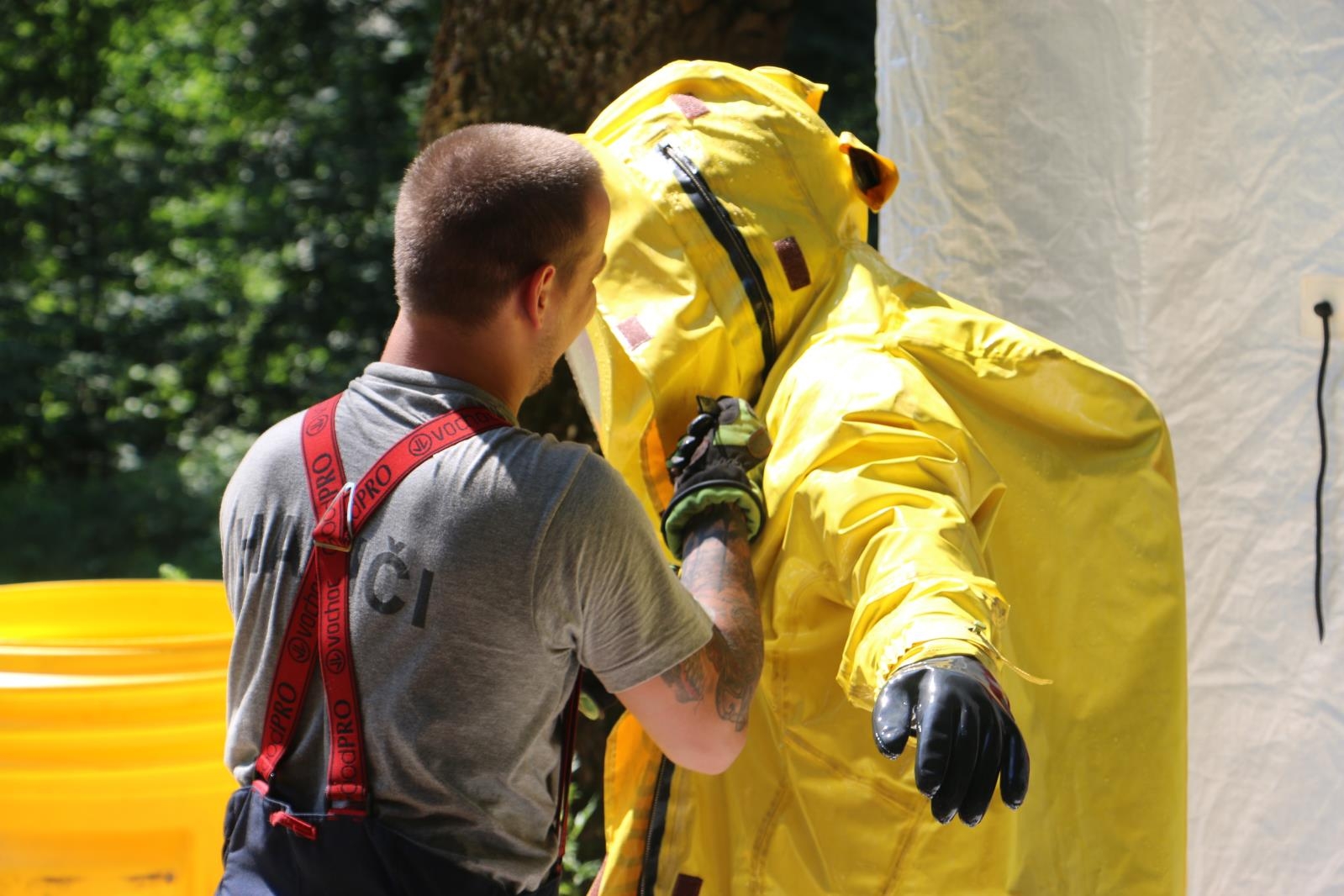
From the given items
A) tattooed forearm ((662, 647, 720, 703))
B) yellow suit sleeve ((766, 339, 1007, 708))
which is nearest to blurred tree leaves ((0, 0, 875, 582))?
yellow suit sleeve ((766, 339, 1007, 708))

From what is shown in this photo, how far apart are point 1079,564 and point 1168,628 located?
0.15m

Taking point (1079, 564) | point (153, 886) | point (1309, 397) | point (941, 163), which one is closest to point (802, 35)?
point (941, 163)

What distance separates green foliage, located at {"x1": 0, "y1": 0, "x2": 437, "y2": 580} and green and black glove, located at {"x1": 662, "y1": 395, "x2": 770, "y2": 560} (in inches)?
190

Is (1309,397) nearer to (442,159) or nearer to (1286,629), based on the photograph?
(1286,629)

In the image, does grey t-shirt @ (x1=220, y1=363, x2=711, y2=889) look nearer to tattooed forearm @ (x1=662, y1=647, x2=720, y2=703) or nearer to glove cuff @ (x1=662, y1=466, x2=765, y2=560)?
tattooed forearm @ (x1=662, y1=647, x2=720, y2=703)

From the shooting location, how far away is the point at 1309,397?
8.30 ft

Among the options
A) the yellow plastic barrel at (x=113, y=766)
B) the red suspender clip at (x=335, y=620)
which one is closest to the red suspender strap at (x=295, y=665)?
the red suspender clip at (x=335, y=620)

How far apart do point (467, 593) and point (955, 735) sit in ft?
1.69

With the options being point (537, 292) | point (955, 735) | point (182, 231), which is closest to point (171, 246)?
point (182, 231)

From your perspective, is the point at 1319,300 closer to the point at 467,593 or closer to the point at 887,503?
the point at 887,503

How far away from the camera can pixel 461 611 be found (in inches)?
59.7

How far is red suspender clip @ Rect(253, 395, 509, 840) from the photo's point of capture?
1509 millimetres

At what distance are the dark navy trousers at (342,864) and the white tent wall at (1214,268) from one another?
64.1 inches

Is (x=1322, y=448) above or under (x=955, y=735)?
under
